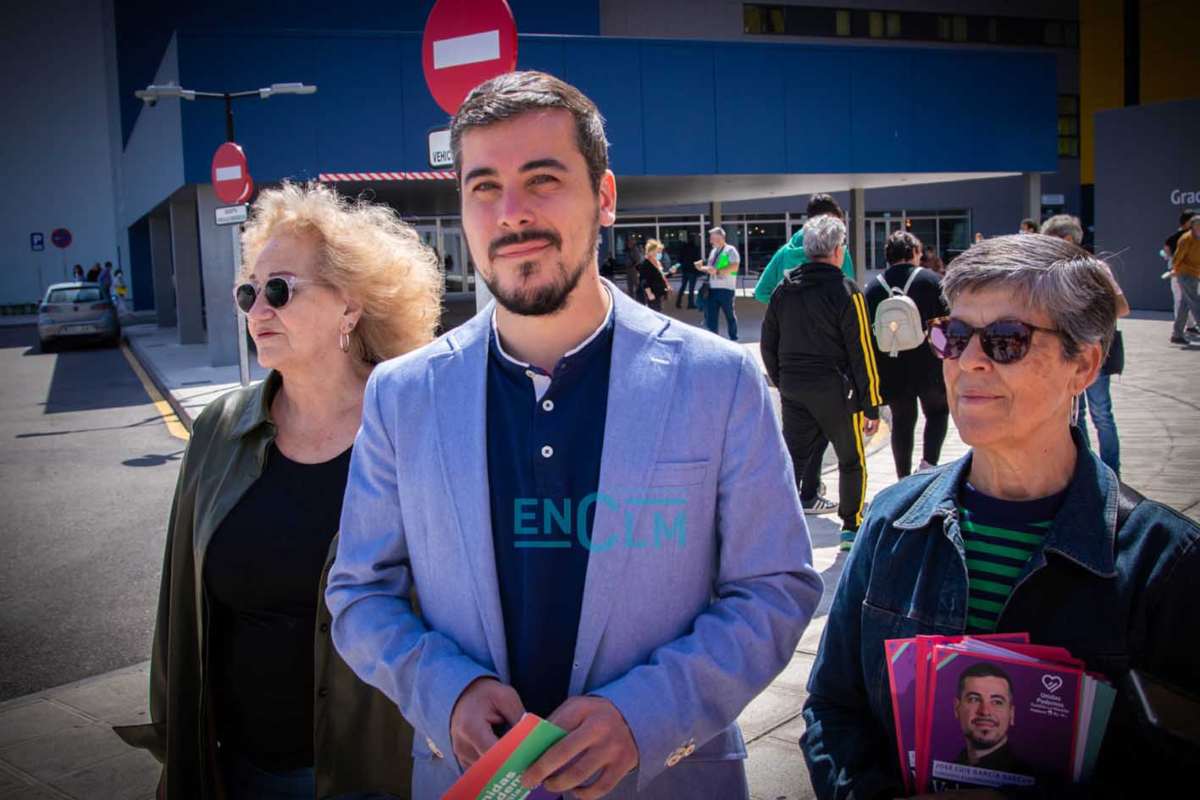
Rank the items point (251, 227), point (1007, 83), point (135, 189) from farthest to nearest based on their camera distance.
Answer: point (135, 189)
point (1007, 83)
point (251, 227)

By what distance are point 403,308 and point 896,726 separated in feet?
6.23

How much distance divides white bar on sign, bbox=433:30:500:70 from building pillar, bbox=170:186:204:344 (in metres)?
22.0

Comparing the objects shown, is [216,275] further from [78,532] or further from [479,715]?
[479,715]

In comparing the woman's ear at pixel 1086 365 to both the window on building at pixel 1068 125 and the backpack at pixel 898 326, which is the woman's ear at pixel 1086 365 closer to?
the backpack at pixel 898 326

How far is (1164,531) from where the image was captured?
164 cm

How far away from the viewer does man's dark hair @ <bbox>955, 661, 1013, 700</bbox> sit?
1508 mm

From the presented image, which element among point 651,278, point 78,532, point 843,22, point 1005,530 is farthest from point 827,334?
point 843,22

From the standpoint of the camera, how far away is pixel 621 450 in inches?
70.5

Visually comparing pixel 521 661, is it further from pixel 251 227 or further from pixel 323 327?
pixel 251 227

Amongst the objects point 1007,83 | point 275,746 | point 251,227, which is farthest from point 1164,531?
point 1007,83

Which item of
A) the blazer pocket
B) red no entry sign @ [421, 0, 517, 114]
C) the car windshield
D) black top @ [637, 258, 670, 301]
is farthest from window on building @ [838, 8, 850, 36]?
the blazer pocket

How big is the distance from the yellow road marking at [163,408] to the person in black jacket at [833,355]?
220 inches

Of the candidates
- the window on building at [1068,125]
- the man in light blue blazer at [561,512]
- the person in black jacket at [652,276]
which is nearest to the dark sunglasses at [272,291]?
the man in light blue blazer at [561,512]

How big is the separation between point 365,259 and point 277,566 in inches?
36.1
